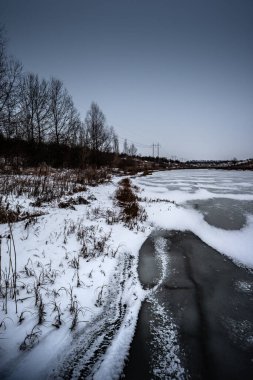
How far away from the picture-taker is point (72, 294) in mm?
2863

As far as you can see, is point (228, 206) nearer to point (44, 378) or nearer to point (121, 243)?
point (121, 243)

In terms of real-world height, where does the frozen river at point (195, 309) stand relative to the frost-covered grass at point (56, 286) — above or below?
below

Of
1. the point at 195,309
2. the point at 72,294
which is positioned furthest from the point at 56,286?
the point at 195,309

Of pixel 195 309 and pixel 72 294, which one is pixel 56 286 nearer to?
pixel 72 294

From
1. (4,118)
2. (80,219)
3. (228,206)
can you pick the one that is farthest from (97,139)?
(80,219)

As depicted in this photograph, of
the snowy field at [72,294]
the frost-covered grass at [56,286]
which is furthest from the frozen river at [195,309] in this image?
the frost-covered grass at [56,286]

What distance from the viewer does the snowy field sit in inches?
78.0

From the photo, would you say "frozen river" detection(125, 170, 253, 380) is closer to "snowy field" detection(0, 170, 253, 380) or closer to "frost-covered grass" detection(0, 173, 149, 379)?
"snowy field" detection(0, 170, 253, 380)

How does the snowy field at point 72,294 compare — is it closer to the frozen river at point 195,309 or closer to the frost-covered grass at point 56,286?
the frost-covered grass at point 56,286

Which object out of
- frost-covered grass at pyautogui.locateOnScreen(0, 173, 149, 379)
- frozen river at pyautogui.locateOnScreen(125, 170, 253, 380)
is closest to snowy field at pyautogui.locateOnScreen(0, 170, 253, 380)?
frost-covered grass at pyautogui.locateOnScreen(0, 173, 149, 379)

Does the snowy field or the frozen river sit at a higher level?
the snowy field

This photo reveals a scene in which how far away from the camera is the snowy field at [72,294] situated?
1.98 m

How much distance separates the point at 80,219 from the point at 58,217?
60cm

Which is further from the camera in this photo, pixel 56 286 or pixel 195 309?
pixel 56 286
